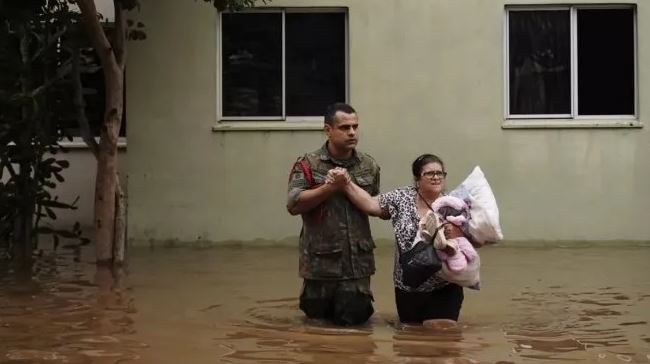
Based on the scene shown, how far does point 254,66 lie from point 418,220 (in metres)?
7.84

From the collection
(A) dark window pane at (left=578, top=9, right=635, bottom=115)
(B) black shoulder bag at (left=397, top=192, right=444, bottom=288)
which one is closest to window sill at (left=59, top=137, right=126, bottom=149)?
(A) dark window pane at (left=578, top=9, right=635, bottom=115)

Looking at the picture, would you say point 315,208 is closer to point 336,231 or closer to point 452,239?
point 336,231

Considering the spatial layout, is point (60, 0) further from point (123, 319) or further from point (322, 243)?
point (322, 243)

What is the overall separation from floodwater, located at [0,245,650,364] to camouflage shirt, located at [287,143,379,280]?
1.52 ft

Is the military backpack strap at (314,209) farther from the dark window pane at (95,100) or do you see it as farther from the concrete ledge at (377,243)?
the dark window pane at (95,100)

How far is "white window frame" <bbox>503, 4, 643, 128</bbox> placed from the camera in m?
14.4

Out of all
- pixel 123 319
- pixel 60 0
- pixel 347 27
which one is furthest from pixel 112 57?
pixel 123 319

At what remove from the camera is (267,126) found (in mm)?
14586

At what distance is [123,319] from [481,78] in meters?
7.66

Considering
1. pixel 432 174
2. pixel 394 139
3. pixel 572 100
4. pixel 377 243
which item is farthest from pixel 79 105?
pixel 572 100

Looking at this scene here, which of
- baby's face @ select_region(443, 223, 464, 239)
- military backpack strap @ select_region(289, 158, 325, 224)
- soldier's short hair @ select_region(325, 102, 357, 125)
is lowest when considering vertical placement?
baby's face @ select_region(443, 223, 464, 239)

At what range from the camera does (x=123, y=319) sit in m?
8.39

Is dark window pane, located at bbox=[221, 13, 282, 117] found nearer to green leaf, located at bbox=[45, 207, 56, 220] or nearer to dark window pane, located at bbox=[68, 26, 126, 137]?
dark window pane, located at bbox=[68, 26, 126, 137]

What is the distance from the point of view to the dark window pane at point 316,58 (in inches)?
584
